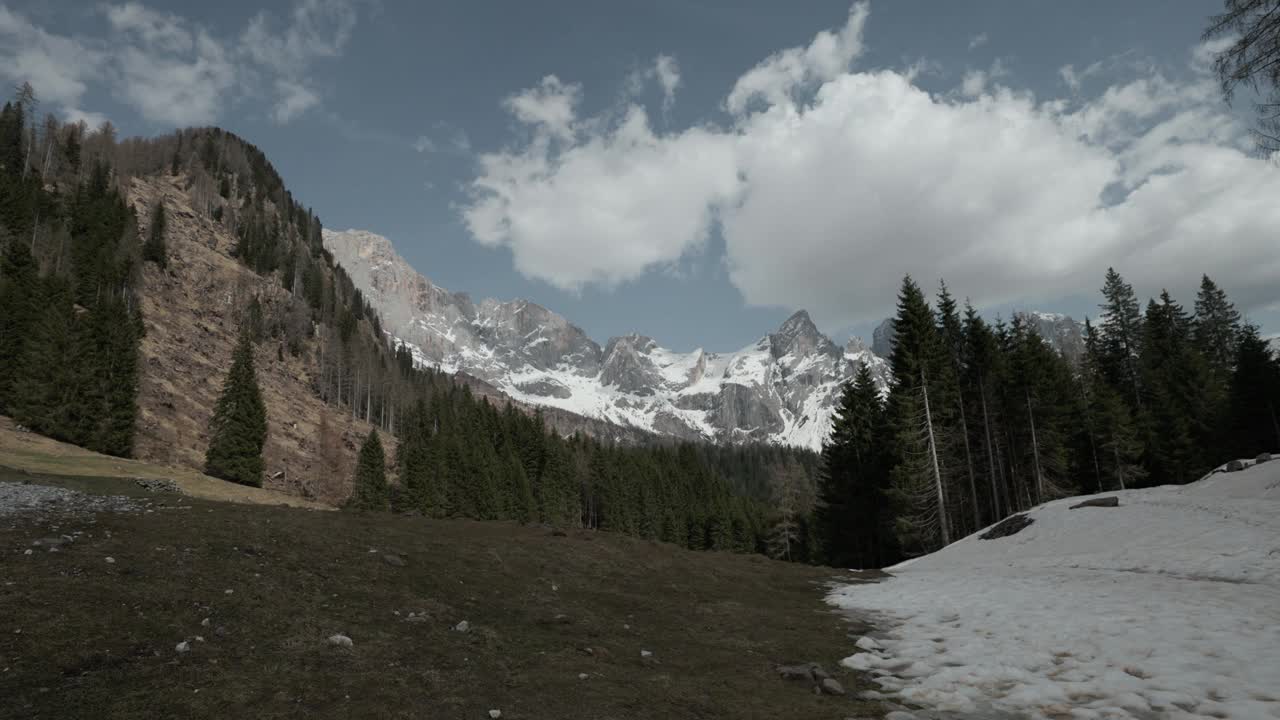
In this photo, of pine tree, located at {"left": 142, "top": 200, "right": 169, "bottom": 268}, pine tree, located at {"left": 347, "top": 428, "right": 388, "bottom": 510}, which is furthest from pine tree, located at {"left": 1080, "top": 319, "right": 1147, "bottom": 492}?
pine tree, located at {"left": 142, "top": 200, "right": 169, "bottom": 268}

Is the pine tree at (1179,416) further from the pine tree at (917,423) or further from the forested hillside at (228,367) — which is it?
the forested hillside at (228,367)

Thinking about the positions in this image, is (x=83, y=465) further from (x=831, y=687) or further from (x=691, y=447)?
(x=691, y=447)

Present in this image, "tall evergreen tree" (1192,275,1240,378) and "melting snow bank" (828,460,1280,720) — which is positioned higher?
"tall evergreen tree" (1192,275,1240,378)

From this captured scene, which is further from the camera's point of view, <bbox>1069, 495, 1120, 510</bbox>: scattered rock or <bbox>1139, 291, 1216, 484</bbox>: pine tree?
<bbox>1139, 291, 1216, 484</bbox>: pine tree

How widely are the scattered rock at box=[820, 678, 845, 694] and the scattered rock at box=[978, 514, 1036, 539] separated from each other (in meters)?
25.0

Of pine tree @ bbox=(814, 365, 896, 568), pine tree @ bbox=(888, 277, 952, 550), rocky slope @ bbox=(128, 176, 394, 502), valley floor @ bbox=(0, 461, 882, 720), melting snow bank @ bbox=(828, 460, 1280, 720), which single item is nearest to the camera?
valley floor @ bbox=(0, 461, 882, 720)

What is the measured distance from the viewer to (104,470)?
3544 centimetres

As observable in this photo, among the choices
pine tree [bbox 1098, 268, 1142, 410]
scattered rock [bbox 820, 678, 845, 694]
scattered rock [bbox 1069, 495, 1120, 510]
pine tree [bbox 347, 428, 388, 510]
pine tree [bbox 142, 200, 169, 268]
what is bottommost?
scattered rock [bbox 820, 678, 845, 694]

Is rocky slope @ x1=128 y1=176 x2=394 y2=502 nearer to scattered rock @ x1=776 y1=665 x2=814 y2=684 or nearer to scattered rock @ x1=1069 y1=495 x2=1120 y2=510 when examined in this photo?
scattered rock @ x1=776 y1=665 x2=814 y2=684

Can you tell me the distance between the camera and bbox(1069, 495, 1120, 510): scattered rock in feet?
91.1

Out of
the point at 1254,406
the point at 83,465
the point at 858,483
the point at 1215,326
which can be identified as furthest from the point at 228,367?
the point at 1215,326

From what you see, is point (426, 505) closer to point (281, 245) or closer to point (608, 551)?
point (608, 551)

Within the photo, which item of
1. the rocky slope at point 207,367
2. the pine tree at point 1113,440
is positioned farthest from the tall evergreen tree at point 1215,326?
the rocky slope at point 207,367

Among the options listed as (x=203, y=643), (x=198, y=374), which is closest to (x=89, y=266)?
(x=198, y=374)
